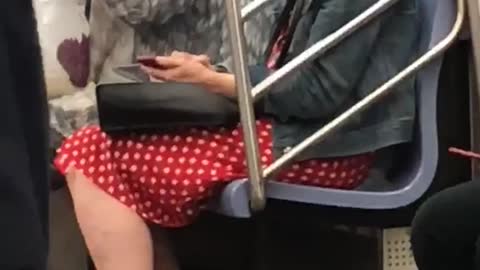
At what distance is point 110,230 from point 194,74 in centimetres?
26

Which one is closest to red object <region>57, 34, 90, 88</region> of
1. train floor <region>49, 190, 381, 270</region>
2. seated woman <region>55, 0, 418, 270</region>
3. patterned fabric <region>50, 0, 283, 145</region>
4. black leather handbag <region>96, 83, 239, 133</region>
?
patterned fabric <region>50, 0, 283, 145</region>

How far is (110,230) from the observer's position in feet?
5.03

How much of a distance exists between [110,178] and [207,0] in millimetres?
381

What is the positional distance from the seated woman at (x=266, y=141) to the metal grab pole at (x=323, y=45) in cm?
3

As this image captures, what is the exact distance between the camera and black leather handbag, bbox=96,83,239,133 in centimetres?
145

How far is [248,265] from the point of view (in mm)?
2053

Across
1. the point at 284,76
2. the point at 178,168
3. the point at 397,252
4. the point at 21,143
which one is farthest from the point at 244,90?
the point at 21,143

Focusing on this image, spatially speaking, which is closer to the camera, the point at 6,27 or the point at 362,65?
the point at 6,27

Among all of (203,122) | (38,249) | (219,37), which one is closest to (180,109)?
(203,122)

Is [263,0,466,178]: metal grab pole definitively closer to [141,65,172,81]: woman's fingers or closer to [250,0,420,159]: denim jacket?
[250,0,420,159]: denim jacket

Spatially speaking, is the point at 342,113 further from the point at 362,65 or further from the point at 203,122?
the point at 203,122

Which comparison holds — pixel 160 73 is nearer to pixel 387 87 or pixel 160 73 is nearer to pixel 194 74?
pixel 194 74

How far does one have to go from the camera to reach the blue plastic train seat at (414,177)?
4.75 feet

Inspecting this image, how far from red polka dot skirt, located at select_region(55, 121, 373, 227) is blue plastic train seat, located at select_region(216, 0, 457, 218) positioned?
1.6 inches
